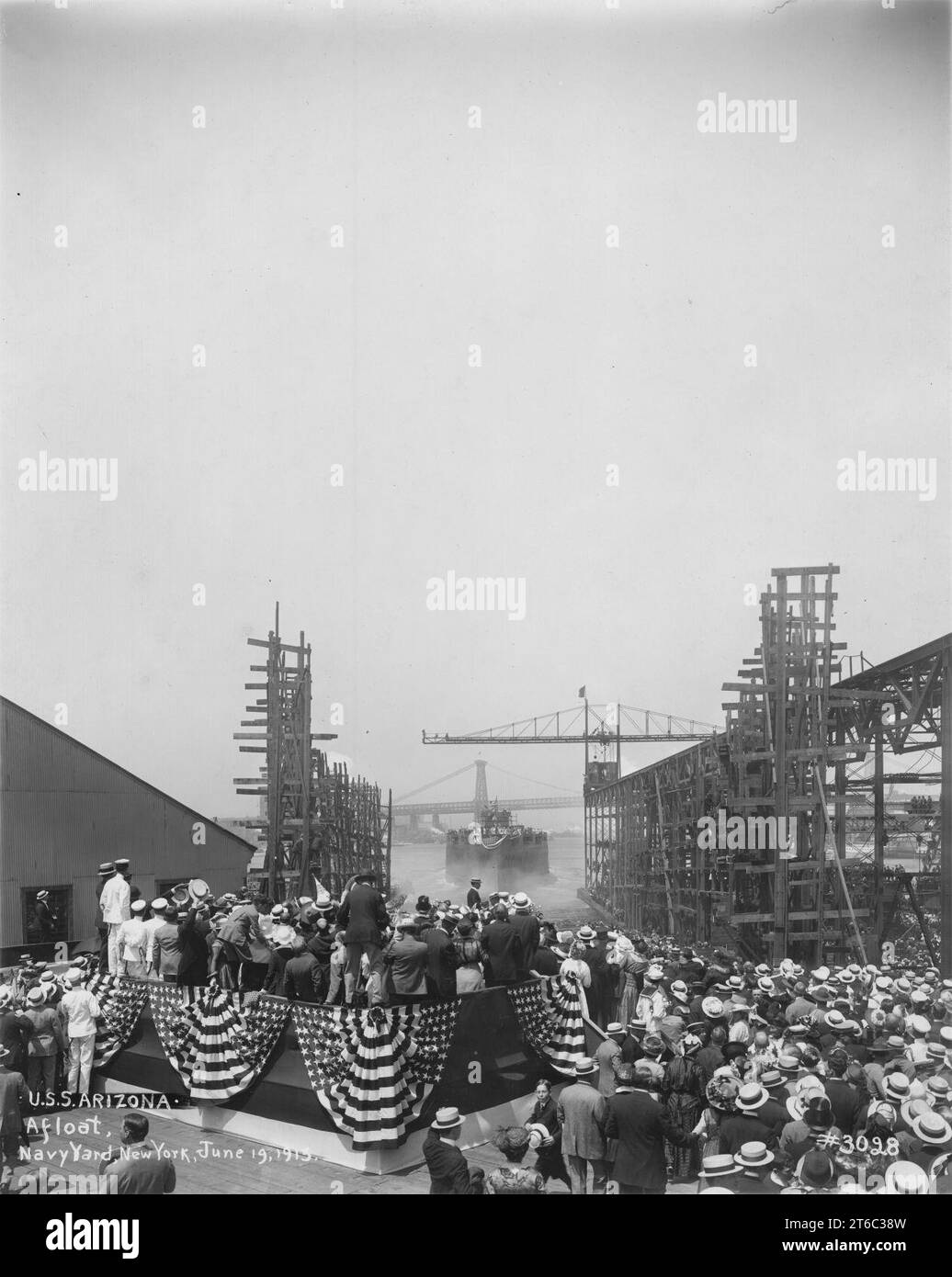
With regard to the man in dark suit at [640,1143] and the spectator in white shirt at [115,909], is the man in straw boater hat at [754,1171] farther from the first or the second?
the spectator in white shirt at [115,909]

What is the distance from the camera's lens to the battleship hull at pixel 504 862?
113 meters

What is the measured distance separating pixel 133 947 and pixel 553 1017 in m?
5.66

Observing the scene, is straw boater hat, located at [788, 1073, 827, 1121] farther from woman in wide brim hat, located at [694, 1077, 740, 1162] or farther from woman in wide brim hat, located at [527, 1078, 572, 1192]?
woman in wide brim hat, located at [527, 1078, 572, 1192]

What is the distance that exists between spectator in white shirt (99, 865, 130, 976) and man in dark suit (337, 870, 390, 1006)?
3832mm

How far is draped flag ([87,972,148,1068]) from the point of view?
12133mm

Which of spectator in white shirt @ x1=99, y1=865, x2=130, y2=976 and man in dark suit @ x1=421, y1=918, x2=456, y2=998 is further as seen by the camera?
spectator in white shirt @ x1=99, y1=865, x2=130, y2=976

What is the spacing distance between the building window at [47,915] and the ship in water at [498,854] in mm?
85581

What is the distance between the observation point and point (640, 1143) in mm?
7773

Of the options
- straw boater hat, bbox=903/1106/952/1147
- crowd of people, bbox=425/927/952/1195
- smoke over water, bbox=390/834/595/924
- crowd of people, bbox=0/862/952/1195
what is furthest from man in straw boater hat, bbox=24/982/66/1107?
smoke over water, bbox=390/834/595/924

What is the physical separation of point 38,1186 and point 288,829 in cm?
1968

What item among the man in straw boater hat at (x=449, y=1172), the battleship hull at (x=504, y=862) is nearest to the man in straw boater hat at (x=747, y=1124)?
the man in straw boater hat at (x=449, y=1172)
